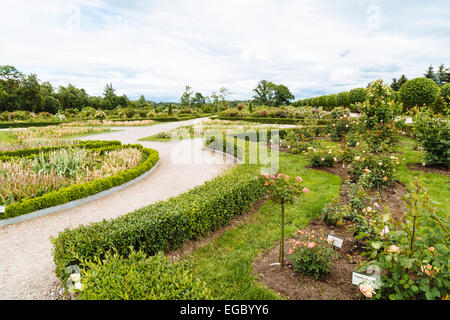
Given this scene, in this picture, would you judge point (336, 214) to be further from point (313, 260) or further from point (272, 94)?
point (272, 94)

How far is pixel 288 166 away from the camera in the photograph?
7.42 metres

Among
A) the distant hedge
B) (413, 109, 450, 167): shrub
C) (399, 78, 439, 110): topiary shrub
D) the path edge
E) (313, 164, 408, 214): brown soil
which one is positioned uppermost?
(399, 78, 439, 110): topiary shrub

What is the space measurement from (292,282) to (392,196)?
137 inches

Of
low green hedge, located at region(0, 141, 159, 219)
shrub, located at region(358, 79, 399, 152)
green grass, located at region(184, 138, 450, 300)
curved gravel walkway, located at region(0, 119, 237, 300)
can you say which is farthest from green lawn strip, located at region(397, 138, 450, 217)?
low green hedge, located at region(0, 141, 159, 219)

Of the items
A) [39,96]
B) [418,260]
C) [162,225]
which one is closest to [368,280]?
[418,260]

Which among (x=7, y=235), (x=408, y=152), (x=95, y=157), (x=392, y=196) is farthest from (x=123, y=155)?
(x=408, y=152)

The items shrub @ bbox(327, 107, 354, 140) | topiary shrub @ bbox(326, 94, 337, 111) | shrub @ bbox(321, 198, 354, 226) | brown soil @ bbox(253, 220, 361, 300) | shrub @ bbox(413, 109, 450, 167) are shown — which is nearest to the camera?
brown soil @ bbox(253, 220, 361, 300)

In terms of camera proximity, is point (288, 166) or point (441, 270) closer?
point (441, 270)

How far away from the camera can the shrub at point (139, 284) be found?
2062 millimetres

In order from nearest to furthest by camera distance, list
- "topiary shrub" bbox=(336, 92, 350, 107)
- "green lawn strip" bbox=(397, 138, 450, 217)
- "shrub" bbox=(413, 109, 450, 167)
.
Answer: "green lawn strip" bbox=(397, 138, 450, 217) < "shrub" bbox=(413, 109, 450, 167) < "topiary shrub" bbox=(336, 92, 350, 107)

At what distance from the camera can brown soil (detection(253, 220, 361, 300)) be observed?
2566 millimetres

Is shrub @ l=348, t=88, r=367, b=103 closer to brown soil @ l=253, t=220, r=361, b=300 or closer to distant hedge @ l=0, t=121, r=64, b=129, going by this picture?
brown soil @ l=253, t=220, r=361, b=300

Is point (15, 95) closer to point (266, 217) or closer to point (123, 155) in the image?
point (123, 155)

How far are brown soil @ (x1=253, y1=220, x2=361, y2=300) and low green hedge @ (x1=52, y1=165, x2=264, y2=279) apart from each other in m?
1.14
